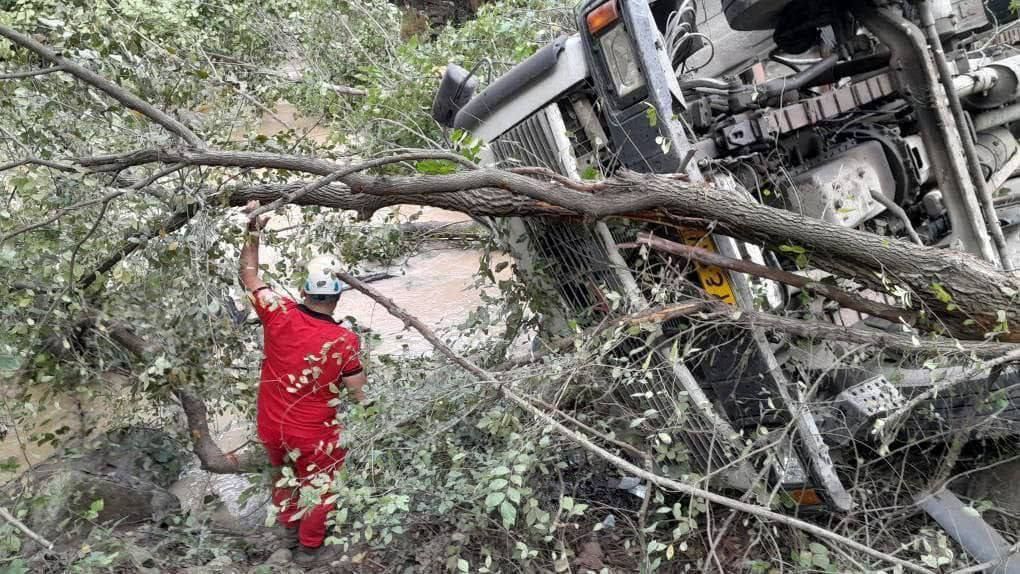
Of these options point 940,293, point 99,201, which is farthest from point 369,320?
point 940,293

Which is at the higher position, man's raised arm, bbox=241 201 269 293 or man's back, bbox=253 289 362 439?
man's raised arm, bbox=241 201 269 293

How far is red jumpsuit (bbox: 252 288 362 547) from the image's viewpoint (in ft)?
12.5

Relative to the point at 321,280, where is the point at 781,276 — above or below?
below

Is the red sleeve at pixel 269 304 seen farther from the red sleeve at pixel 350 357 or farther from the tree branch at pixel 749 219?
the tree branch at pixel 749 219

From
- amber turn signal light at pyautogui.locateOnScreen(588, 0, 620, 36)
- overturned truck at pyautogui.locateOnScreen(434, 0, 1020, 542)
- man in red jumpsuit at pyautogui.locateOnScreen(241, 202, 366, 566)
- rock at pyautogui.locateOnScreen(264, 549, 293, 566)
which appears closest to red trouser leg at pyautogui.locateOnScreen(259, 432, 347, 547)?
man in red jumpsuit at pyautogui.locateOnScreen(241, 202, 366, 566)

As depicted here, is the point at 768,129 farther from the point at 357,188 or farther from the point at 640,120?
the point at 357,188

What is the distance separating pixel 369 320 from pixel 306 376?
2.89m

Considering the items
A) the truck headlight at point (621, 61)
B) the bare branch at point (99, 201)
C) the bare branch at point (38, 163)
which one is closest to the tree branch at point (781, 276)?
the truck headlight at point (621, 61)

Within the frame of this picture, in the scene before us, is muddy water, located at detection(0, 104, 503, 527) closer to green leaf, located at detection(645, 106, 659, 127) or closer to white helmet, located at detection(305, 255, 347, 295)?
white helmet, located at detection(305, 255, 347, 295)

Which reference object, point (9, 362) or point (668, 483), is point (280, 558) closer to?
point (9, 362)

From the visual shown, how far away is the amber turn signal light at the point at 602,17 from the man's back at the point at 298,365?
67.9 inches

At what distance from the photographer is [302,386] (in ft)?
12.7

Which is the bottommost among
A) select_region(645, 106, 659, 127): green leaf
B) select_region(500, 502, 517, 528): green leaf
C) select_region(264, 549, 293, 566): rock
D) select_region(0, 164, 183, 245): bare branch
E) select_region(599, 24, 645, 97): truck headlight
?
select_region(264, 549, 293, 566): rock

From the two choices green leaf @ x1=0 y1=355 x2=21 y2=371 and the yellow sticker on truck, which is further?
the yellow sticker on truck
